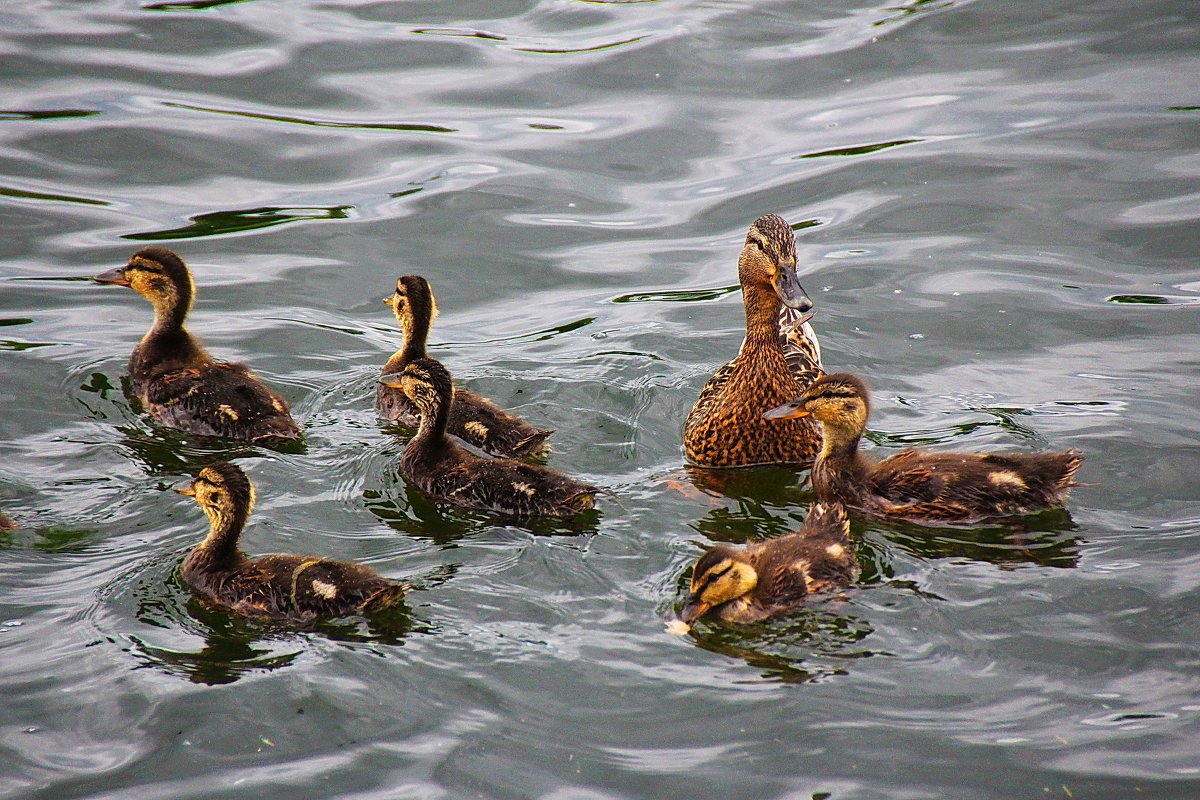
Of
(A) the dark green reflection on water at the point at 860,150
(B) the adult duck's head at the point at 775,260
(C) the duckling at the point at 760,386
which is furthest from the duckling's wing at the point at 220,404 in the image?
(A) the dark green reflection on water at the point at 860,150

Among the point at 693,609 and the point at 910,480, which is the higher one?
the point at 910,480

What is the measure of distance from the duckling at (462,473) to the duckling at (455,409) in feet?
0.60

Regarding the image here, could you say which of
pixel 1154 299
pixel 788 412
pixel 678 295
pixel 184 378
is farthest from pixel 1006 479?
pixel 184 378

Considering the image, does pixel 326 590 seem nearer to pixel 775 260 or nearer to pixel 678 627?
pixel 678 627

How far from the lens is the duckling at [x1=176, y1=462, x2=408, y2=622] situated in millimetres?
4805

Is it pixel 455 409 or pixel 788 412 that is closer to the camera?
pixel 788 412

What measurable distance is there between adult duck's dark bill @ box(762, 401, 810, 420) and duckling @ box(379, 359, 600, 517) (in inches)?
40.0

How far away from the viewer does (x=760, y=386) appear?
6.41 metres

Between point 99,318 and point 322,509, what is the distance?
3.18 meters

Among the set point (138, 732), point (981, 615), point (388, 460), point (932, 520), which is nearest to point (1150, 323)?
point (932, 520)

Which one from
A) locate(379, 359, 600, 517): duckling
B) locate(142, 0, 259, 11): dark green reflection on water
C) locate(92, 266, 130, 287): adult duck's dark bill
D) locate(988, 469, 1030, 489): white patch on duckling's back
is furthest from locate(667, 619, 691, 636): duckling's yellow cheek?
locate(142, 0, 259, 11): dark green reflection on water

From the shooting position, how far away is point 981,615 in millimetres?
4766

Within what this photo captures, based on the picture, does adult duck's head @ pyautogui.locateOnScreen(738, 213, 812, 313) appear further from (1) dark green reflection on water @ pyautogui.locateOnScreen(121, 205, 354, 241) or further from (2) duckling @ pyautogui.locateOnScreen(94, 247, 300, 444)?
(1) dark green reflection on water @ pyautogui.locateOnScreen(121, 205, 354, 241)

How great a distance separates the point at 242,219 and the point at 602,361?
3.58 metres
